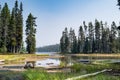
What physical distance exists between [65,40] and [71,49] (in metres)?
6.96

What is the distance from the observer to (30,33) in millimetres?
108562

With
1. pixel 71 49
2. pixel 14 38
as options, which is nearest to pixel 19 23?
pixel 14 38

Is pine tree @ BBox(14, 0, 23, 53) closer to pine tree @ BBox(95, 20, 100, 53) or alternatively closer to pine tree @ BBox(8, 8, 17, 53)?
pine tree @ BBox(8, 8, 17, 53)

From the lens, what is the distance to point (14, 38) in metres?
98.6

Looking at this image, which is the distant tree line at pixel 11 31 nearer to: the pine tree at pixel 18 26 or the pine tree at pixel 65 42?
the pine tree at pixel 18 26

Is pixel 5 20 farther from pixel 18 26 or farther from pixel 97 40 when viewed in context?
pixel 97 40

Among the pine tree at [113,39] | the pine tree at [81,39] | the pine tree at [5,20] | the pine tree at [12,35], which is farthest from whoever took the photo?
the pine tree at [81,39]

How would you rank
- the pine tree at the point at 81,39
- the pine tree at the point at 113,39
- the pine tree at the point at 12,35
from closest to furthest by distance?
the pine tree at the point at 12,35
the pine tree at the point at 113,39
the pine tree at the point at 81,39

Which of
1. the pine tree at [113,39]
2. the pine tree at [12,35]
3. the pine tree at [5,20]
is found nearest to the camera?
the pine tree at [12,35]

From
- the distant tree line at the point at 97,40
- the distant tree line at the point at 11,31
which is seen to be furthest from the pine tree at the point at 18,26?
the distant tree line at the point at 97,40

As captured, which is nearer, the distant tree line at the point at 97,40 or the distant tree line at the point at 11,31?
the distant tree line at the point at 11,31

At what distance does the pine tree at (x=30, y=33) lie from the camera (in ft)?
349

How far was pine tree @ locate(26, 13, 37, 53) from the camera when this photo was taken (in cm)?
10650

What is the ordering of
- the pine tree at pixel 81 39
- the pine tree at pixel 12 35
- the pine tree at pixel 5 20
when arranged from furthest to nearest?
1. the pine tree at pixel 81 39
2. the pine tree at pixel 5 20
3. the pine tree at pixel 12 35
